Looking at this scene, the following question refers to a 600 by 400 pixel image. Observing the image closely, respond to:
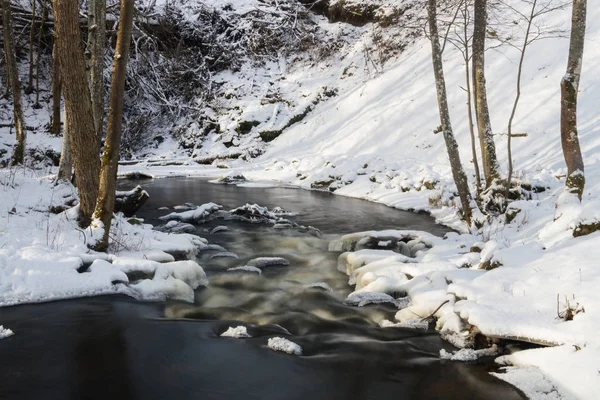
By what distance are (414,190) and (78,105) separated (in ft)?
32.3

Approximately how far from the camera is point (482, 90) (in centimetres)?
935

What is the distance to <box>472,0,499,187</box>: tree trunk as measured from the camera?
9109 mm

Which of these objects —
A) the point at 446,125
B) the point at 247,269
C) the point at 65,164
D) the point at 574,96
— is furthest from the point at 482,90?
the point at 65,164

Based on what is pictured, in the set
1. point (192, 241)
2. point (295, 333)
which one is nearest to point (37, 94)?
point (192, 241)

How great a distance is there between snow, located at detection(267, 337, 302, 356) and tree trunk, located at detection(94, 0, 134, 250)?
11.1ft

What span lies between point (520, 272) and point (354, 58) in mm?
22752

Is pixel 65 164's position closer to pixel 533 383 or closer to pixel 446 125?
pixel 446 125

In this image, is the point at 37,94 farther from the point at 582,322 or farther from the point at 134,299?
the point at 582,322

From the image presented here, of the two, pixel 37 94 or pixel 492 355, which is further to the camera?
pixel 37 94

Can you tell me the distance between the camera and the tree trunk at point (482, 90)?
911 cm

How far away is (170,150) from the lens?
2612cm

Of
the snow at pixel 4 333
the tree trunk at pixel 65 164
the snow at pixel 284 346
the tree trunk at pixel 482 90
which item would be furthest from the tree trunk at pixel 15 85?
the tree trunk at pixel 482 90

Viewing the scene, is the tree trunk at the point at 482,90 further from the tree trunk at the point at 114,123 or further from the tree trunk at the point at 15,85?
the tree trunk at the point at 15,85

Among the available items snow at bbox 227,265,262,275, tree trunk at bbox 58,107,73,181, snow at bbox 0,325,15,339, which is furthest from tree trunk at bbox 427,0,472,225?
tree trunk at bbox 58,107,73,181
